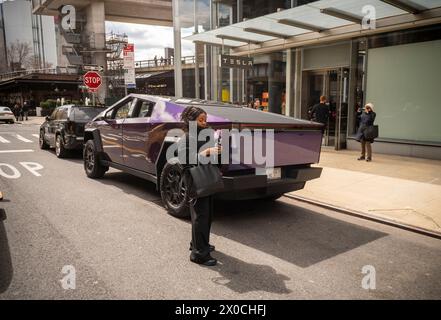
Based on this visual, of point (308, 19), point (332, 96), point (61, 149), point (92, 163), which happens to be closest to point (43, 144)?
point (61, 149)

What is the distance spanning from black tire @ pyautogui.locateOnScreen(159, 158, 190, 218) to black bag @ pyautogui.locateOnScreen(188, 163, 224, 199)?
1.44 meters

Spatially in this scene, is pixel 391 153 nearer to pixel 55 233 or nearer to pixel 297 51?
pixel 297 51

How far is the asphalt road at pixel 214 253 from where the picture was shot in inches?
138

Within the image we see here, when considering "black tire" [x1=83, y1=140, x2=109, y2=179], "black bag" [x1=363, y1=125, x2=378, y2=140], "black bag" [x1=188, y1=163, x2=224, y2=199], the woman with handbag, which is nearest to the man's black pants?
the woman with handbag

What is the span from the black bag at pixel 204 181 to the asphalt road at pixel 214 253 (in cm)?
81

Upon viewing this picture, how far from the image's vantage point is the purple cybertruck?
16.2ft

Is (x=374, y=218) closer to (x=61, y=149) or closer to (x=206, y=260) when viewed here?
(x=206, y=260)

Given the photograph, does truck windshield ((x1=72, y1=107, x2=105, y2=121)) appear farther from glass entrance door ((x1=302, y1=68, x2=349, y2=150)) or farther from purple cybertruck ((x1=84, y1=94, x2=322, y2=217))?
glass entrance door ((x1=302, y1=68, x2=349, y2=150))

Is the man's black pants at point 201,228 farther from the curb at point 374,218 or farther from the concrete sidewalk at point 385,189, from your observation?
the concrete sidewalk at point 385,189

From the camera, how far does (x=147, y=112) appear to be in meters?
6.58

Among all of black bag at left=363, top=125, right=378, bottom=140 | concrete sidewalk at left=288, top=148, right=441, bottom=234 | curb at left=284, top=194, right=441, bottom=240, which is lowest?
curb at left=284, top=194, right=441, bottom=240

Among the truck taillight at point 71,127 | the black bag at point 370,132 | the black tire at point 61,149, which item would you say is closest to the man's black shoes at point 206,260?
the black bag at point 370,132

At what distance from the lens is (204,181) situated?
3.89m
